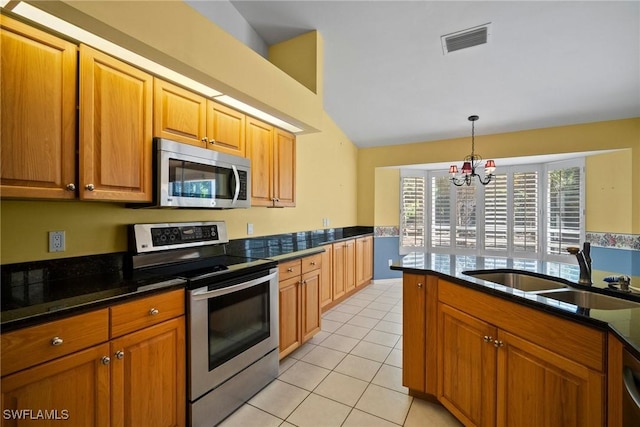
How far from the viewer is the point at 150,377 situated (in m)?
1.44

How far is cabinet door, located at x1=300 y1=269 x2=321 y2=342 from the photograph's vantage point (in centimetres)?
264

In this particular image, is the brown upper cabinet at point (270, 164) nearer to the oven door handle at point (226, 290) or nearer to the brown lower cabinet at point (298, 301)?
the brown lower cabinet at point (298, 301)

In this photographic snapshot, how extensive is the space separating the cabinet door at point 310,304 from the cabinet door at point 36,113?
186 centimetres

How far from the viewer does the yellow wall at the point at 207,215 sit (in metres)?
1.49

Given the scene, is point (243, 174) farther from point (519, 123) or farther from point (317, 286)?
point (519, 123)

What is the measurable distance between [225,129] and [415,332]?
6.95 feet

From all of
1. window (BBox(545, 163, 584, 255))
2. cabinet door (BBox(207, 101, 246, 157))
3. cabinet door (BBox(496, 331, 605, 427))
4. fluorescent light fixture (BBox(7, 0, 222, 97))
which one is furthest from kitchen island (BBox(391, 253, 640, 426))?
window (BBox(545, 163, 584, 255))

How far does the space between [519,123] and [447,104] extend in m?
1.16

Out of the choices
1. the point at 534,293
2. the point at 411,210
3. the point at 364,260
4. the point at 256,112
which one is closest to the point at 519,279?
the point at 534,293

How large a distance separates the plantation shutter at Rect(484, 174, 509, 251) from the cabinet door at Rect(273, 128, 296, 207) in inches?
143

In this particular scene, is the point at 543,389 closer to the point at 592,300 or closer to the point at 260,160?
the point at 592,300

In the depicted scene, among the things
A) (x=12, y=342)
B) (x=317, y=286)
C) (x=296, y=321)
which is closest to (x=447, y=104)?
(x=317, y=286)

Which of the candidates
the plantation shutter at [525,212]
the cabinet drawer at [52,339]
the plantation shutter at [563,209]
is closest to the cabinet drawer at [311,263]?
the cabinet drawer at [52,339]

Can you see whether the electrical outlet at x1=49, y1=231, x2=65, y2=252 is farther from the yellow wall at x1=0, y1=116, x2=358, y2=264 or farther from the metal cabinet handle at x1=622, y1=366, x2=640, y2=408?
the metal cabinet handle at x1=622, y1=366, x2=640, y2=408
